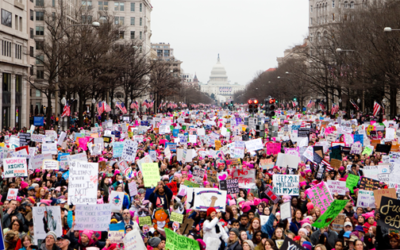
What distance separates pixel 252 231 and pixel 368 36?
105 feet

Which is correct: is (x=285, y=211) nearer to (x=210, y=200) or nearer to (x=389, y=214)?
(x=210, y=200)

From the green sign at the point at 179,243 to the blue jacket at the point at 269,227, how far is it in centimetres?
196

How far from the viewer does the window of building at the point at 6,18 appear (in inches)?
1740

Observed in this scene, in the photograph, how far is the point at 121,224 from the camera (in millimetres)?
10047

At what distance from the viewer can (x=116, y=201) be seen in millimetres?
12016

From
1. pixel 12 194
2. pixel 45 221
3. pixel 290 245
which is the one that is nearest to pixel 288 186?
pixel 290 245

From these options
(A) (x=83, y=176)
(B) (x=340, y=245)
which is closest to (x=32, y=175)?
(A) (x=83, y=176)

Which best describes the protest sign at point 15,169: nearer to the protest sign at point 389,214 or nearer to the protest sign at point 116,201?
the protest sign at point 116,201

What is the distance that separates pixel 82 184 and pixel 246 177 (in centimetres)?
413

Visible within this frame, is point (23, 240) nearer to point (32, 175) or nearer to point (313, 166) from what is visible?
point (32, 175)

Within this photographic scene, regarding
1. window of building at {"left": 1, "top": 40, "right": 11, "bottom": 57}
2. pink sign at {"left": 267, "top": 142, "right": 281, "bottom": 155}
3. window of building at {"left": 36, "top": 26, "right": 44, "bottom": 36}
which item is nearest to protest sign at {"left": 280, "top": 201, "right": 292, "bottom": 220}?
pink sign at {"left": 267, "top": 142, "right": 281, "bottom": 155}

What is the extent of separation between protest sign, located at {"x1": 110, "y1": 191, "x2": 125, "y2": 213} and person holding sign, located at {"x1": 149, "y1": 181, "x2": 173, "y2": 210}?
0.60 metres

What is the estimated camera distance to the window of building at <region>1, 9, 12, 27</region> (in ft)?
145

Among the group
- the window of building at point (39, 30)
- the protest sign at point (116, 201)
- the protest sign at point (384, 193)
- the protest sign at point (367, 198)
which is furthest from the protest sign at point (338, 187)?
the window of building at point (39, 30)
